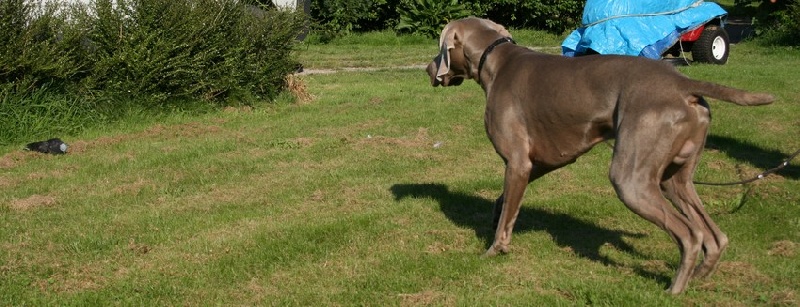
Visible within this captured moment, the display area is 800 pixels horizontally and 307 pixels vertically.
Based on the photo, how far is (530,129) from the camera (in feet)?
21.2

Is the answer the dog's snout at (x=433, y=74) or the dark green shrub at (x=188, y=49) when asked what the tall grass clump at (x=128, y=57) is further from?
the dog's snout at (x=433, y=74)

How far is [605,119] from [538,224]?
198cm

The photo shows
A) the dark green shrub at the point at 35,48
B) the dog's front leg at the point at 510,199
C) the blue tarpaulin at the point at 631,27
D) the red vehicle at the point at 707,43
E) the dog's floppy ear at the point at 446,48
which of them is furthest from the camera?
the red vehicle at the point at 707,43

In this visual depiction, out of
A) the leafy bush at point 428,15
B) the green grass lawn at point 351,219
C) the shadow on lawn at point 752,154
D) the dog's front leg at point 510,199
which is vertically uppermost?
the dog's front leg at point 510,199

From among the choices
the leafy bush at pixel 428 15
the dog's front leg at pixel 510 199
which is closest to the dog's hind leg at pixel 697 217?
the dog's front leg at pixel 510 199

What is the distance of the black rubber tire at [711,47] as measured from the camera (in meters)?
18.4

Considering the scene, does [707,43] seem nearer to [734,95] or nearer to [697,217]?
[697,217]

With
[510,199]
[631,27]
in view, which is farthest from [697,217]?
[631,27]

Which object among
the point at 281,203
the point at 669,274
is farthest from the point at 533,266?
the point at 281,203

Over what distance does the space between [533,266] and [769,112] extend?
768cm

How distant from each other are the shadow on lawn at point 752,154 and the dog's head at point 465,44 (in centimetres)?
384

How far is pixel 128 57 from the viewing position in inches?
494

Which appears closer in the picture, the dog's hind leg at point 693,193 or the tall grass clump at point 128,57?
the dog's hind leg at point 693,193

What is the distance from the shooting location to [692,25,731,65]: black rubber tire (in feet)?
60.4
